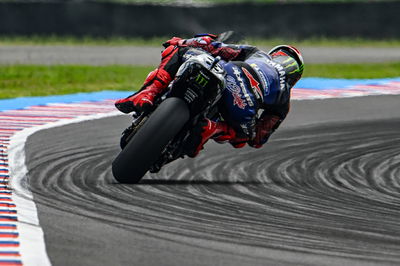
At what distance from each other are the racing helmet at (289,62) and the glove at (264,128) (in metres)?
0.33

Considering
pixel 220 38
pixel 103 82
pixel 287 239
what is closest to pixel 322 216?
pixel 287 239

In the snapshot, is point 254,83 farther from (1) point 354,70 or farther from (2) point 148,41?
(2) point 148,41

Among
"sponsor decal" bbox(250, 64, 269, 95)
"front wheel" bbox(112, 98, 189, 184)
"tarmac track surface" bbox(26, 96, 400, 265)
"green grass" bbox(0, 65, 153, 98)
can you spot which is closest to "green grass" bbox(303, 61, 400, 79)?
"green grass" bbox(0, 65, 153, 98)

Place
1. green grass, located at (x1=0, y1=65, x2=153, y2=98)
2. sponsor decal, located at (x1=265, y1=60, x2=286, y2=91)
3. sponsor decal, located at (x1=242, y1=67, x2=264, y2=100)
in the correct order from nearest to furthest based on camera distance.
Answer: sponsor decal, located at (x1=242, y1=67, x2=264, y2=100) < sponsor decal, located at (x1=265, y1=60, x2=286, y2=91) < green grass, located at (x1=0, y1=65, x2=153, y2=98)

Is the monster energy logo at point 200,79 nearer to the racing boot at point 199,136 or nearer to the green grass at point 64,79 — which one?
the racing boot at point 199,136

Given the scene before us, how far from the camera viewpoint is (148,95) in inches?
295

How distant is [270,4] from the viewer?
25031 millimetres

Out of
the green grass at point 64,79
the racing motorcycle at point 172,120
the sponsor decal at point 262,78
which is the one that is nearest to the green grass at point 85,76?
the green grass at point 64,79

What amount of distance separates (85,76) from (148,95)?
407 inches

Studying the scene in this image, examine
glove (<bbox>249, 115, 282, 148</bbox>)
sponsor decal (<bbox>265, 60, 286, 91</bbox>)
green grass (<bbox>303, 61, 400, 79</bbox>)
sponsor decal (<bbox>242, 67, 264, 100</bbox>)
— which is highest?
green grass (<bbox>303, 61, 400, 79</bbox>)

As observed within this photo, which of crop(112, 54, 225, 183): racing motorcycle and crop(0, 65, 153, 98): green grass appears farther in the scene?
crop(0, 65, 153, 98): green grass

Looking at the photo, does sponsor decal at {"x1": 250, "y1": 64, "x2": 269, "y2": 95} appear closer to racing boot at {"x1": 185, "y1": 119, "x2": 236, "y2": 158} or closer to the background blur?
racing boot at {"x1": 185, "y1": 119, "x2": 236, "y2": 158}

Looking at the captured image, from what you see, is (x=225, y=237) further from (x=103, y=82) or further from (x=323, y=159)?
(x=103, y=82)

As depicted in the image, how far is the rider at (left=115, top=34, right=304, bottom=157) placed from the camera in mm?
7574
